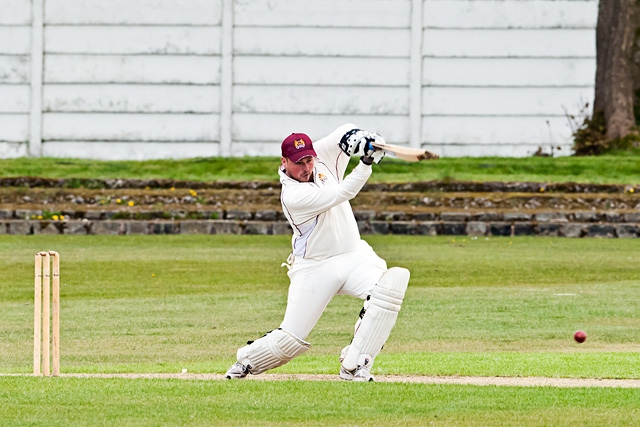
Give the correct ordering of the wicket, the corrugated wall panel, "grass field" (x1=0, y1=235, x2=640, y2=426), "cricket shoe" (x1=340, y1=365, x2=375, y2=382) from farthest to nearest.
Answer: the corrugated wall panel < "cricket shoe" (x1=340, y1=365, x2=375, y2=382) < the wicket < "grass field" (x1=0, y1=235, x2=640, y2=426)

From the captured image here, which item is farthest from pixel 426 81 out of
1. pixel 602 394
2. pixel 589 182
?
pixel 602 394

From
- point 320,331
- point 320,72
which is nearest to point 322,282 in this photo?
point 320,331

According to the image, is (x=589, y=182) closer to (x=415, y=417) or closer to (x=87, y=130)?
(x=87, y=130)

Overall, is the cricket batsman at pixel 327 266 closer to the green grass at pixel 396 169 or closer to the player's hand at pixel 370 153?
the player's hand at pixel 370 153

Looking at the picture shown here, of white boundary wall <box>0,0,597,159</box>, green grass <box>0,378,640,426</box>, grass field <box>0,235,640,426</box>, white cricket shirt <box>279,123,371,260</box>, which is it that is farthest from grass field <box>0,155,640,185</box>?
green grass <box>0,378,640,426</box>

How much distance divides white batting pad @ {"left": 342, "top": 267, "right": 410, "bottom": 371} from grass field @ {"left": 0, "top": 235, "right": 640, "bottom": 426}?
0.99 feet

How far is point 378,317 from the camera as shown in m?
9.39

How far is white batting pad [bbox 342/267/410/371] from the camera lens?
9.39 meters

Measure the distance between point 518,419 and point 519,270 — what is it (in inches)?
456

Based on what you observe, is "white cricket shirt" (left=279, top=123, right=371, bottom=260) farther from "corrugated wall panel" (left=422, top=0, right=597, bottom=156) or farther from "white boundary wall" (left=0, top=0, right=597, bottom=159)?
"corrugated wall panel" (left=422, top=0, right=597, bottom=156)

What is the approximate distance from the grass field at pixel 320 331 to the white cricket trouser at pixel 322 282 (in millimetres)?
511

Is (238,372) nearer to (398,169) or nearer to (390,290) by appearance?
(390,290)

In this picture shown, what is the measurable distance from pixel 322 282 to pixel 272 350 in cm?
55

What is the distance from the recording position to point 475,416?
26.5 feet
